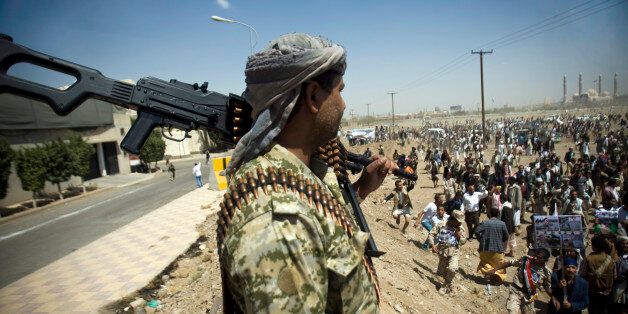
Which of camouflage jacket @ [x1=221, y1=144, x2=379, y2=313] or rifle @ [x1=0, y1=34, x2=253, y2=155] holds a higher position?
rifle @ [x1=0, y1=34, x2=253, y2=155]

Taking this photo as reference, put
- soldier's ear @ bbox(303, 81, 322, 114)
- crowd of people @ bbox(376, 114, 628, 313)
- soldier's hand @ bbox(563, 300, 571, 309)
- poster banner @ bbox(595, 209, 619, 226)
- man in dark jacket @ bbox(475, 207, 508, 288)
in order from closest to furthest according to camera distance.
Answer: soldier's ear @ bbox(303, 81, 322, 114) → soldier's hand @ bbox(563, 300, 571, 309) → crowd of people @ bbox(376, 114, 628, 313) → man in dark jacket @ bbox(475, 207, 508, 288) → poster banner @ bbox(595, 209, 619, 226)

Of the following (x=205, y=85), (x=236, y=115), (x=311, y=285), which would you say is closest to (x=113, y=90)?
(x=205, y=85)

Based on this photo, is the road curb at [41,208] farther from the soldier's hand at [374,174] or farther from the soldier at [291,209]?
the soldier at [291,209]

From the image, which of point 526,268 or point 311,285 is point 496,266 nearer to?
point 526,268

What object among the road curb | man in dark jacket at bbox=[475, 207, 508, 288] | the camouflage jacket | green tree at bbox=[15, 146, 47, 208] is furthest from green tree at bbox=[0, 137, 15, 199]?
the camouflage jacket

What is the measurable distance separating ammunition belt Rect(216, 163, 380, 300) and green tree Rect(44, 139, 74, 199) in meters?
22.9

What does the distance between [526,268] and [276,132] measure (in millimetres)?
6186

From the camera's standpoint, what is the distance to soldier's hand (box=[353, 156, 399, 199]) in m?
2.04

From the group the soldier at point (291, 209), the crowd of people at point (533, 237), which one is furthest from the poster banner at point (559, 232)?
the soldier at point (291, 209)

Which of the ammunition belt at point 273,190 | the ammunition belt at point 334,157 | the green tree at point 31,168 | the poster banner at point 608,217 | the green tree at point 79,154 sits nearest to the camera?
the ammunition belt at point 273,190

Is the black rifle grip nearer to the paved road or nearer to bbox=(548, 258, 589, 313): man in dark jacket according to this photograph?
bbox=(548, 258, 589, 313): man in dark jacket

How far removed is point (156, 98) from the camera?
2.60m

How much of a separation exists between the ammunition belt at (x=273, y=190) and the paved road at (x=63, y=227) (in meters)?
9.87

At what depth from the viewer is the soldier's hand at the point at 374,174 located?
2.04 m
